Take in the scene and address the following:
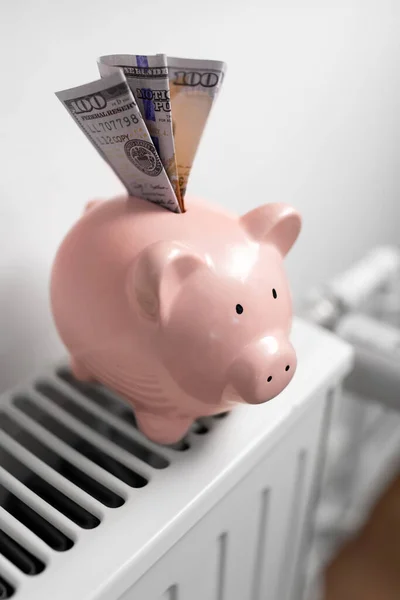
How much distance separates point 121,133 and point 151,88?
0.03 meters

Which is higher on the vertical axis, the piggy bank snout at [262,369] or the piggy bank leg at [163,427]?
the piggy bank snout at [262,369]

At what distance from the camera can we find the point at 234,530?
469 mm

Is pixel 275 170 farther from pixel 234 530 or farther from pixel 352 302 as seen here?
pixel 234 530

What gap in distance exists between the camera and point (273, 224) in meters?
0.40

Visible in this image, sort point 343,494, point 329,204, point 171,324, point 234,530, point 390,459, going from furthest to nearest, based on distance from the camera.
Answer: point 390,459 → point 343,494 → point 329,204 → point 234,530 → point 171,324

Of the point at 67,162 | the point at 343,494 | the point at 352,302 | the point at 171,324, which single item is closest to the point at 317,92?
the point at 352,302

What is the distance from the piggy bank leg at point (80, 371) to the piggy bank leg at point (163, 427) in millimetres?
51

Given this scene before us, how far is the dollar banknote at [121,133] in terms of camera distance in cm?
34

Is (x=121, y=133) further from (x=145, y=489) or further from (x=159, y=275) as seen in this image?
(x=145, y=489)

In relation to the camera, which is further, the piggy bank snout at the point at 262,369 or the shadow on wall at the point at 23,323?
the shadow on wall at the point at 23,323

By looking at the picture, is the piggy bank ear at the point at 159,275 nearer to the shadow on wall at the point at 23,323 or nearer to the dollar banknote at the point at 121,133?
the dollar banknote at the point at 121,133

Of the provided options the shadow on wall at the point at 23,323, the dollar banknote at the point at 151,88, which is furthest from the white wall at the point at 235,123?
the dollar banknote at the point at 151,88

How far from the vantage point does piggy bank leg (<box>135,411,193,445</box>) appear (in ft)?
1.33

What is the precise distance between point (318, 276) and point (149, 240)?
544 mm
